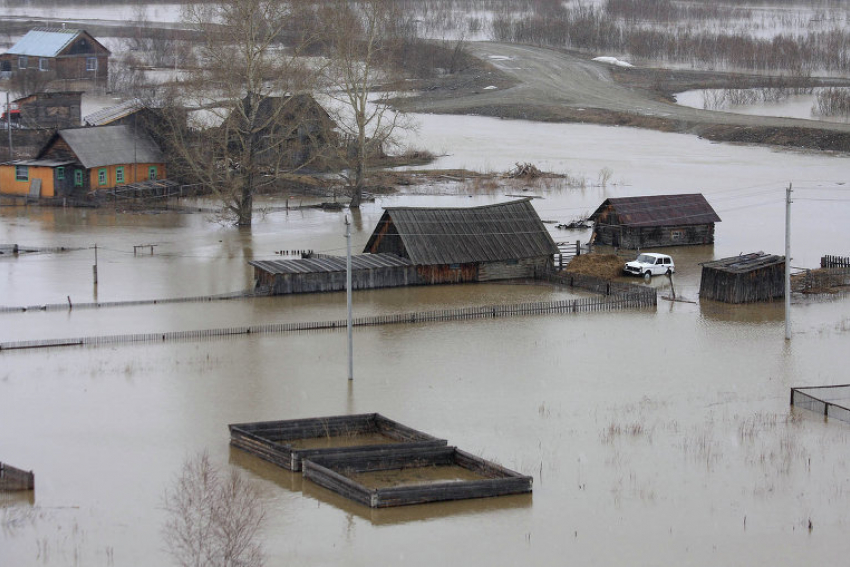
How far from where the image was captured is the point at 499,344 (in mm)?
27719

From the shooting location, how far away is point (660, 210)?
41.2 meters

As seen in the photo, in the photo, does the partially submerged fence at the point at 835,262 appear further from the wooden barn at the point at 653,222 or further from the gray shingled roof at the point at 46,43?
the gray shingled roof at the point at 46,43

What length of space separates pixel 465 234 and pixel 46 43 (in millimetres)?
49139

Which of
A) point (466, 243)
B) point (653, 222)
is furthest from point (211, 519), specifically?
point (653, 222)

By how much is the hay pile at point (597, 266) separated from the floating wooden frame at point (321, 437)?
16129 millimetres

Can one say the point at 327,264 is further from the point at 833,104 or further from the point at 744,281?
the point at 833,104

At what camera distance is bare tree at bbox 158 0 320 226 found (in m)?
44.5

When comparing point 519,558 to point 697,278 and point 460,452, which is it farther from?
point 697,278

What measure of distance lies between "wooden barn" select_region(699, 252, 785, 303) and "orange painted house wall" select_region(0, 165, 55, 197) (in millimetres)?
27156

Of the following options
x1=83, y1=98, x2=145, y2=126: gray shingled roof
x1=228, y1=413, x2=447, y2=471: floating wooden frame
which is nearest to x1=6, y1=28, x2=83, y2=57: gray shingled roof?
x1=83, y1=98, x2=145, y2=126: gray shingled roof

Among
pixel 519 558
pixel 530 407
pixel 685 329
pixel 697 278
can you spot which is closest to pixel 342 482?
pixel 519 558

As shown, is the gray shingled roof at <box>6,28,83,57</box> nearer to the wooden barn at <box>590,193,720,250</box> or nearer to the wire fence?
the wooden barn at <box>590,193,720,250</box>

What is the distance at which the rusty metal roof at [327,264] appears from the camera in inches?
1289

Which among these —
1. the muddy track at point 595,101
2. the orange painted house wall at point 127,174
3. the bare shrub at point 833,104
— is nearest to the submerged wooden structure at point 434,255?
the orange painted house wall at point 127,174
